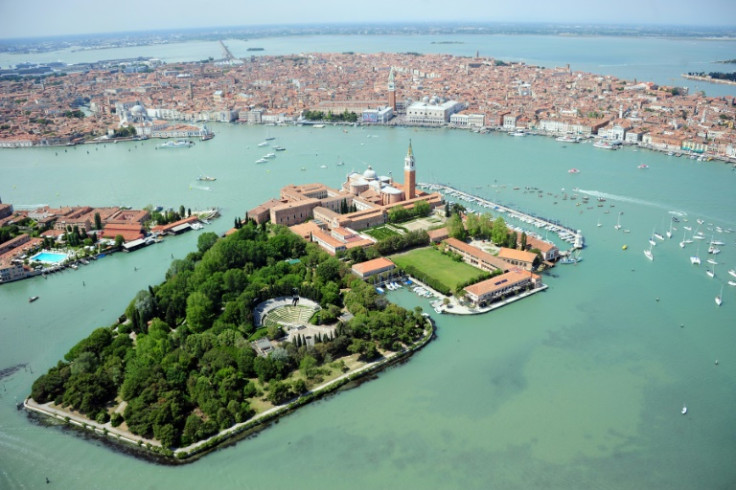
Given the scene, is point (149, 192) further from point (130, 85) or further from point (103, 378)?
point (130, 85)

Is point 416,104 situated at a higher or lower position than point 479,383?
higher

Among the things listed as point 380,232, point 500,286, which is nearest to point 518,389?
point 500,286

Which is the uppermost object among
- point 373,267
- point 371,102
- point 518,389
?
point 371,102

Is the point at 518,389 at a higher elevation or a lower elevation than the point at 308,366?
lower

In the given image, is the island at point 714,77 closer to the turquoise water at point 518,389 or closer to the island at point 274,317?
the turquoise water at point 518,389

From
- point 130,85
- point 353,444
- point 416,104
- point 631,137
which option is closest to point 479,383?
point 353,444

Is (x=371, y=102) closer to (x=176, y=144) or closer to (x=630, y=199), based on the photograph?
(x=176, y=144)

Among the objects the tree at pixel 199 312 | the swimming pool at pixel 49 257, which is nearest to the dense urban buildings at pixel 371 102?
the swimming pool at pixel 49 257

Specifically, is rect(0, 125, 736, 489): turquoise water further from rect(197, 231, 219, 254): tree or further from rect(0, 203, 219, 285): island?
rect(197, 231, 219, 254): tree
